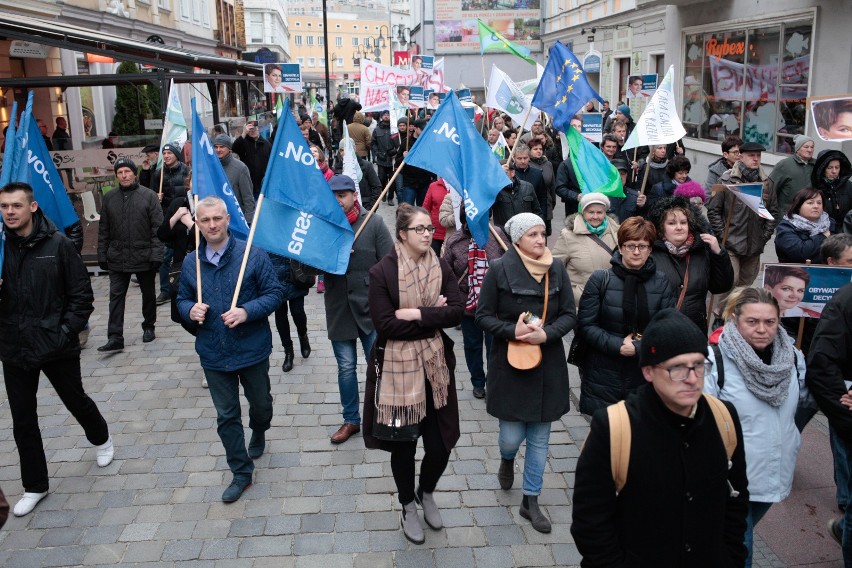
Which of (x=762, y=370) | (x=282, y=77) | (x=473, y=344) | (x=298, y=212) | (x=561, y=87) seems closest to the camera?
(x=762, y=370)

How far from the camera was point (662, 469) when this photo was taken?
2.57 metres

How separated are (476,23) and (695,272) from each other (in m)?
40.8

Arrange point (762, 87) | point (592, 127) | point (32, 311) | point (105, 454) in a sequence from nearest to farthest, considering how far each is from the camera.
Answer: point (32, 311) → point (105, 454) → point (592, 127) → point (762, 87)

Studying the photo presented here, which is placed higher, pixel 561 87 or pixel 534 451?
pixel 561 87

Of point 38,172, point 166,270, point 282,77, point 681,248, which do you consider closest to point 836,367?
point 681,248

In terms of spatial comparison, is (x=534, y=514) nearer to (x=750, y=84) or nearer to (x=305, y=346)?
(x=305, y=346)

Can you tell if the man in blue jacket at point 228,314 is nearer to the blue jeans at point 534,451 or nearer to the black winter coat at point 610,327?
the blue jeans at point 534,451

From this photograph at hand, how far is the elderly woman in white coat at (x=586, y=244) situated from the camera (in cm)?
557

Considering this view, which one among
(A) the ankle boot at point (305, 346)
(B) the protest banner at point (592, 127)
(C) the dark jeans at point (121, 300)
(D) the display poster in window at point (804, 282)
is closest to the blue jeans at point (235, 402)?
(A) the ankle boot at point (305, 346)

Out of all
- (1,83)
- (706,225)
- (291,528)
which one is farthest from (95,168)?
(706,225)

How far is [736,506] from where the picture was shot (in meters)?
2.74

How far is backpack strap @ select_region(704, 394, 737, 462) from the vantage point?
2.69 metres

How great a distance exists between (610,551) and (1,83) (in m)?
12.3

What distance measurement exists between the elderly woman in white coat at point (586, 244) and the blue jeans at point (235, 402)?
89.2 inches
